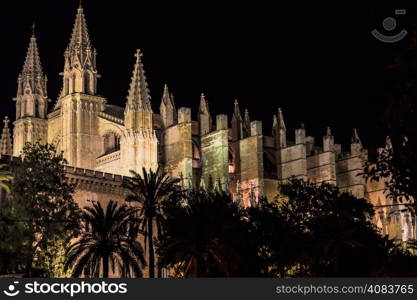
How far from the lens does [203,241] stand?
38.2 metres

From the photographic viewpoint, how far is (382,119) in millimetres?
20312

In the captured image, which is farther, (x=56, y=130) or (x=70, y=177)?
(x=56, y=130)

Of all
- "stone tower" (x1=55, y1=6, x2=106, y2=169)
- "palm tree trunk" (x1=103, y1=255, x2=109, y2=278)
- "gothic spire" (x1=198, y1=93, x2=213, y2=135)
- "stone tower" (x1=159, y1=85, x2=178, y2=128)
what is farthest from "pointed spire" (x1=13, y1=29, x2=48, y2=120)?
"palm tree trunk" (x1=103, y1=255, x2=109, y2=278)

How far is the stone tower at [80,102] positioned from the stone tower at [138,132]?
3683 mm

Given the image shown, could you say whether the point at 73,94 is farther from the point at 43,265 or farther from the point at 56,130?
the point at 43,265

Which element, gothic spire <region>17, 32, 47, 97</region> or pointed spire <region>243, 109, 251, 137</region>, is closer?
gothic spire <region>17, 32, 47, 97</region>

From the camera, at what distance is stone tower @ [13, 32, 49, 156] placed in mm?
63188

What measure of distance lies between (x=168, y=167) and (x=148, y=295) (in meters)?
42.3

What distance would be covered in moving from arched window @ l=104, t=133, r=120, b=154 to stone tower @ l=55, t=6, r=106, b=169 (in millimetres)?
1390

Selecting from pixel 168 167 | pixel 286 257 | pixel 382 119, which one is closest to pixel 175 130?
pixel 168 167

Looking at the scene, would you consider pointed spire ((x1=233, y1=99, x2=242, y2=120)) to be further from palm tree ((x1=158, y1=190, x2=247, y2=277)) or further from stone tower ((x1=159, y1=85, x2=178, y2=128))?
palm tree ((x1=158, y1=190, x2=247, y2=277))

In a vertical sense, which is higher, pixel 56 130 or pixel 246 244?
pixel 56 130

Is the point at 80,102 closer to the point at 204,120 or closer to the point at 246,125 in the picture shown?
the point at 204,120

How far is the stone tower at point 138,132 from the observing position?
5612 cm
